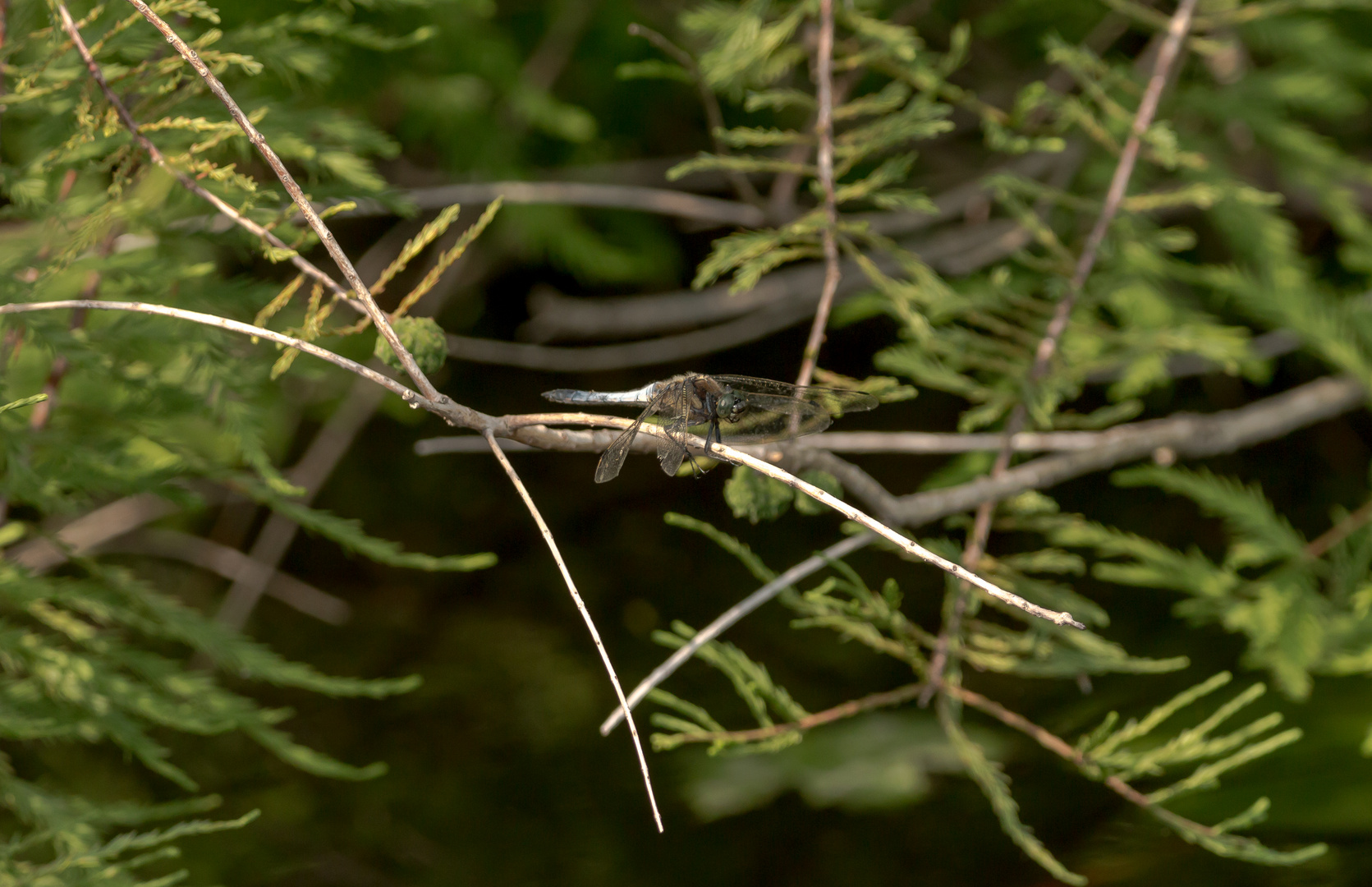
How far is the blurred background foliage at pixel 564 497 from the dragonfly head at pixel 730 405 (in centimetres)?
28

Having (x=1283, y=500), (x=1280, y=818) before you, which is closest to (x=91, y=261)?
(x=1280, y=818)

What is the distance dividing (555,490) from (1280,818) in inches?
76.3

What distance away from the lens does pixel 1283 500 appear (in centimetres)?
232

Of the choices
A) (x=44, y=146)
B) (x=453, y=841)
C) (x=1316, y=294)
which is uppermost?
(x=44, y=146)

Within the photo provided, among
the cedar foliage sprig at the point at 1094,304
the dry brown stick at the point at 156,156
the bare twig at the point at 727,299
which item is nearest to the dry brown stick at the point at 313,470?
the bare twig at the point at 727,299

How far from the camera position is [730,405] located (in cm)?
93

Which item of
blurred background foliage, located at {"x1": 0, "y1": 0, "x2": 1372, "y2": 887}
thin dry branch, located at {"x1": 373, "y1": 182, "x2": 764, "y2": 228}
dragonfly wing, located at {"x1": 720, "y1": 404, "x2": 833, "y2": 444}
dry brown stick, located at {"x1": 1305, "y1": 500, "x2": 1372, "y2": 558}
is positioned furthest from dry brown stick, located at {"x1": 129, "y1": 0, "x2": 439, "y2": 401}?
dry brown stick, located at {"x1": 1305, "y1": 500, "x2": 1372, "y2": 558}

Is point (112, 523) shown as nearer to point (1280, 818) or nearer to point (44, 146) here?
point (44, 146)

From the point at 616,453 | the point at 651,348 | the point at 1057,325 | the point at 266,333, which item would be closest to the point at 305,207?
the point at 266,333

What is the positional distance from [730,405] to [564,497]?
75.6 inches

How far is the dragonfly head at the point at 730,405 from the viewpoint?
929 mm

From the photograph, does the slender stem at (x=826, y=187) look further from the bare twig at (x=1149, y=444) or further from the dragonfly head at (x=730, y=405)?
the bare twig at (x=1149, y=444)

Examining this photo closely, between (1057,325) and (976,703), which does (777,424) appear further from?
(1057,325)

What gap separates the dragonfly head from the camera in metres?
0.93
